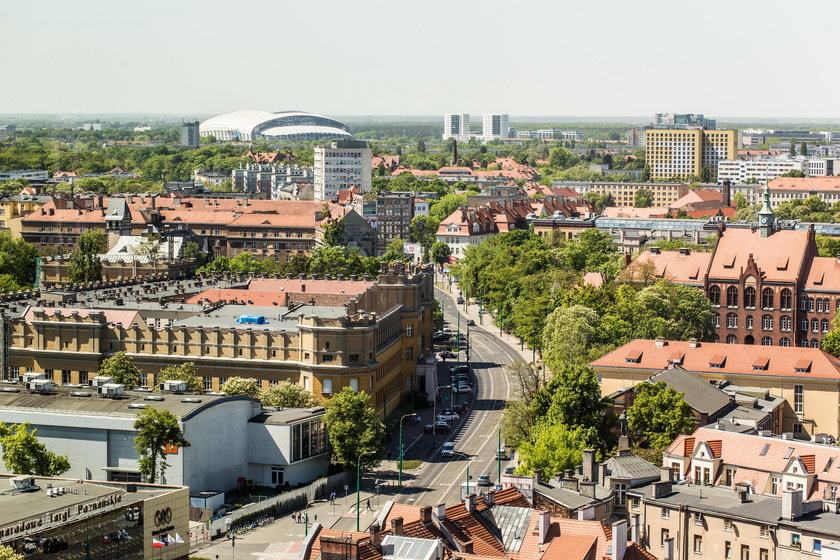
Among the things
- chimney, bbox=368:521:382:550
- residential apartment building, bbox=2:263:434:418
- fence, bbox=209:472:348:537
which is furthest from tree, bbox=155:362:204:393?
chimney, bbox=368:521:382:550

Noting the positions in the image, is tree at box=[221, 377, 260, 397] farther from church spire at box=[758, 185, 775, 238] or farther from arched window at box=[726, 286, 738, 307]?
church spire at box=[758, 185, 775, 238]

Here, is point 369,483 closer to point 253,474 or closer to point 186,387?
point 253,474

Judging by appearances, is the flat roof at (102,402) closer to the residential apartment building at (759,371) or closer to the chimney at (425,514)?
the residential apartment building at (759,371)

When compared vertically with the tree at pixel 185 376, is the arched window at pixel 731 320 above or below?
below

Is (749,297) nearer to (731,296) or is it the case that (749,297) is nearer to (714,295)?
(731,296)

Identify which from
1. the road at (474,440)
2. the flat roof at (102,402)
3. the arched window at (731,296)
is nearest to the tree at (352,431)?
the road at (474,440)

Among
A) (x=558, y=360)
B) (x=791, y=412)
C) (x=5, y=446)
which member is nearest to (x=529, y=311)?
(x=558, y=360)
